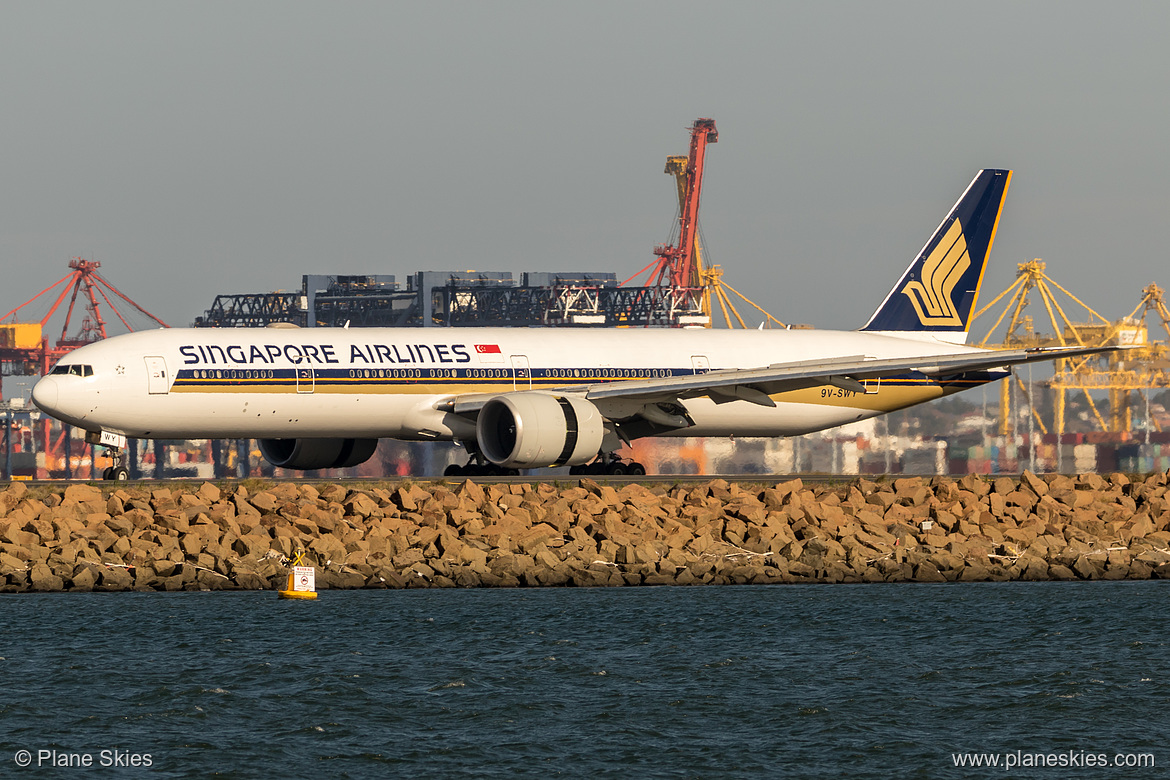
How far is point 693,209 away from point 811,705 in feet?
414

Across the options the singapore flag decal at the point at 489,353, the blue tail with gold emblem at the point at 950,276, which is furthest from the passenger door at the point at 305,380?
the blue tail with gold emblem at the point at 950,276

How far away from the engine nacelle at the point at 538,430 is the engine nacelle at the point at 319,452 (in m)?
5.32

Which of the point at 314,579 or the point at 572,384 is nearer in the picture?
the point at 314,579

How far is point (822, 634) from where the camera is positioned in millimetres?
26344

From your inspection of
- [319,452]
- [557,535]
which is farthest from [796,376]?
[319,452]

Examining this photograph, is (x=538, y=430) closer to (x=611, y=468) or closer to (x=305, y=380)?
(x=611, y=468)

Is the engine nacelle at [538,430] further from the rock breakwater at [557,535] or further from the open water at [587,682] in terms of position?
the open water at [587,682]

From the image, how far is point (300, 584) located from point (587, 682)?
8041 mm

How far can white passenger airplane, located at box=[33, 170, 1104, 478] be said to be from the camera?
36281 millimetres

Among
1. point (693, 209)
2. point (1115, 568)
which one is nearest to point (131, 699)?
point (1115, 568)

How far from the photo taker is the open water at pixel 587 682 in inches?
742

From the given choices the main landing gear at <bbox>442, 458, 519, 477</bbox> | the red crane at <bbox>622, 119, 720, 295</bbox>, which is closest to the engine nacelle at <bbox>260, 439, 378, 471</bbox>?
the main landing gear at <bbox>442, 458, 519, 477</bbox>

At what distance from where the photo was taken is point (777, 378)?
3844cm

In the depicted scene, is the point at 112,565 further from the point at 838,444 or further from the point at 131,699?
the point at 838,444
